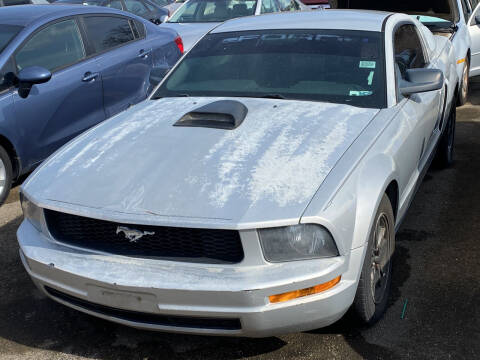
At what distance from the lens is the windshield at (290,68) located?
3.70 m

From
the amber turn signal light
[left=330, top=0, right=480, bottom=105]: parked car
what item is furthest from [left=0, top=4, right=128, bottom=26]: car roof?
the amber turn signal light

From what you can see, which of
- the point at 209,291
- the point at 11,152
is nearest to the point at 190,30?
the point at 11,152

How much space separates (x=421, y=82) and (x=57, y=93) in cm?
324

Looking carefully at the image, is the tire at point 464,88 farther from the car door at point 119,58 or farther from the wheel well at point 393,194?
the wheel well at point 393,194

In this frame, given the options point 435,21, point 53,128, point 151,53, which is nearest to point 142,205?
point 53,128

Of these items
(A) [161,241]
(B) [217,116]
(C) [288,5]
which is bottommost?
(C) [288,5]

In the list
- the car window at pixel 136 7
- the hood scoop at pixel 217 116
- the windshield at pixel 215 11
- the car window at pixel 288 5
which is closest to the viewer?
the hood scoop at pixel 217 116

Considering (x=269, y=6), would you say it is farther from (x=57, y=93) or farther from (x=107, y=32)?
(x=57, y=93)

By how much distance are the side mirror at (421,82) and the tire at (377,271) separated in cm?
91

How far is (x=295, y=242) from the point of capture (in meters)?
2.58

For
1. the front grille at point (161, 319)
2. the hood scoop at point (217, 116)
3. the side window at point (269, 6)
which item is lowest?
the side window at point (269, 6)

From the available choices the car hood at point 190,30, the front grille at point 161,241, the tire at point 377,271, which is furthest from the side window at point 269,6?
the front grille at point 161,241

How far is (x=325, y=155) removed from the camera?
9.74ft

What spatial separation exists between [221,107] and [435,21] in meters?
4.62
